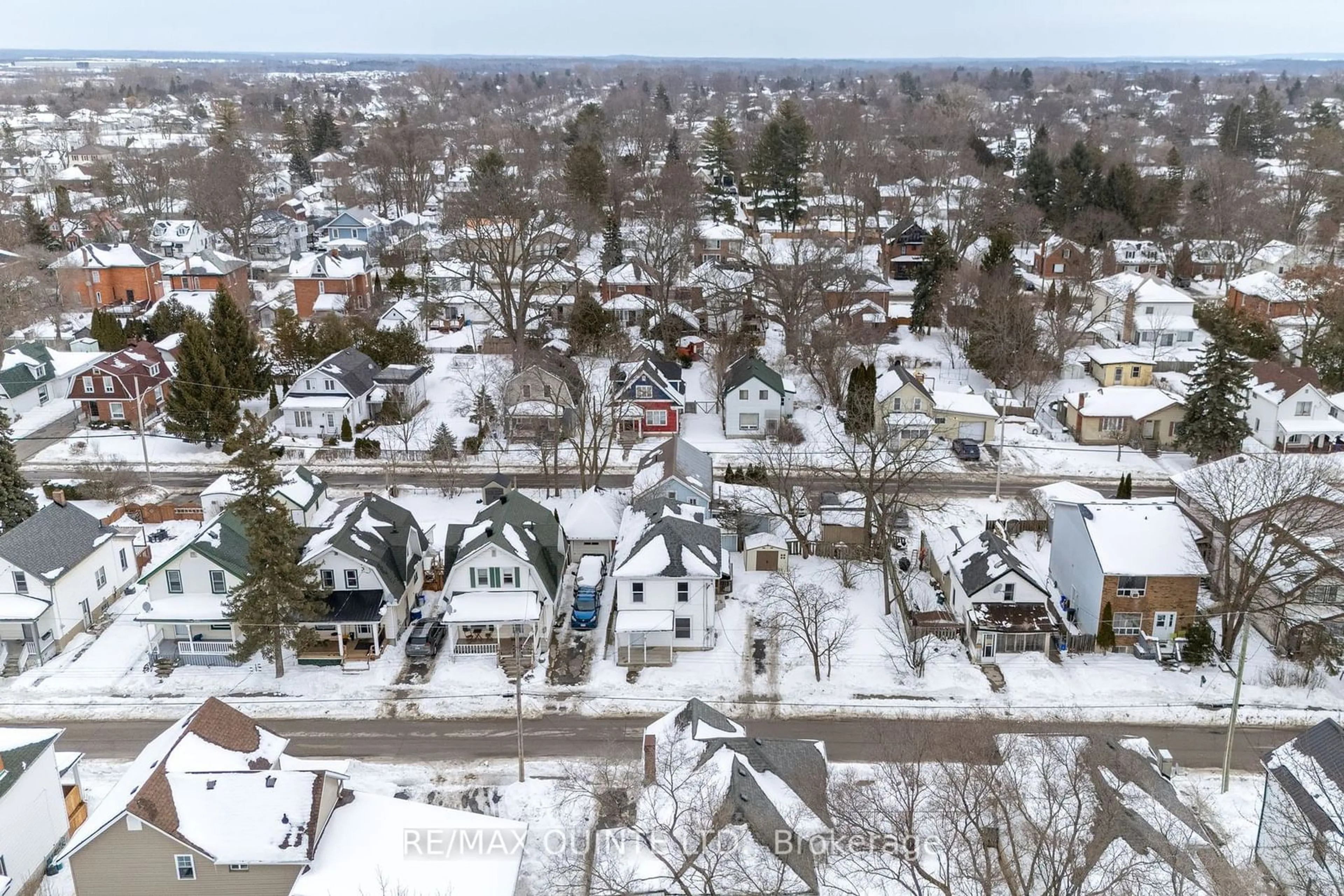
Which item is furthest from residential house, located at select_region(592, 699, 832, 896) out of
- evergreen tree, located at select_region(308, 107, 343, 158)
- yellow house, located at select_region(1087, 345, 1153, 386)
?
evergreen tree, located at select_region(308, 107, 343, 158)

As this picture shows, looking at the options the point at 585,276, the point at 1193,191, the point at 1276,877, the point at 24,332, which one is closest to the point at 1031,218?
the point at 1193,191

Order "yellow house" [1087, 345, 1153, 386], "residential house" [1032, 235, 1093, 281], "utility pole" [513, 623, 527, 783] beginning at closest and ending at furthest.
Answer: "utility pole" [513, 623, 527, 783] < "yellow house" [1087, 345, 1153, 386] < "residential house" [1032, 235, 1093, 281]

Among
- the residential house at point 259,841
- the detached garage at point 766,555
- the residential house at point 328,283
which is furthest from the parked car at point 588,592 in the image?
the residential house at point 328,283

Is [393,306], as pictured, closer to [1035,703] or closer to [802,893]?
[1035,703]

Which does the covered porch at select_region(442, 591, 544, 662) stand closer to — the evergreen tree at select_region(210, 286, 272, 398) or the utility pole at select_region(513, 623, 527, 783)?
the utility pole at select_region(513, 623, 527, 783)

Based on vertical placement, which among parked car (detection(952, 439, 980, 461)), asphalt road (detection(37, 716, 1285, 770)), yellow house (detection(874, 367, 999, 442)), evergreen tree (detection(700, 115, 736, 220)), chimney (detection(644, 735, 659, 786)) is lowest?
asphalt road (detection(37, 716, 1285, 770))

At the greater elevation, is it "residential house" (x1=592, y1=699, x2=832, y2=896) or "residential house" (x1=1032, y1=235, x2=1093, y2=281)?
"residential house" (x1=1032, y1=235, x2=1093, y2=281)

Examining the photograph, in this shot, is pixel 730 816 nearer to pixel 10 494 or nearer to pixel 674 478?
pixel 674 478

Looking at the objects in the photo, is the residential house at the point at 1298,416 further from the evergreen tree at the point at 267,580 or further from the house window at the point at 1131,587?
the evergreen tree at the point at 267,580
